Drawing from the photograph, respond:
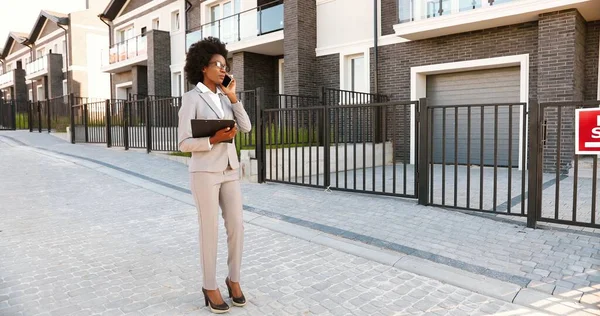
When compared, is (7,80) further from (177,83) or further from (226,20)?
(226,20)

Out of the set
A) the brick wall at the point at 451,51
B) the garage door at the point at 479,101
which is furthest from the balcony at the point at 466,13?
the garage door at the point at 479,101

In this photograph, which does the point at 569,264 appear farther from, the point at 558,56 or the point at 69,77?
the point at 69,77

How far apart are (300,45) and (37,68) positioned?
2784 centimetres

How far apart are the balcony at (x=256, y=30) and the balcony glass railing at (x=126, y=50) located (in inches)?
236

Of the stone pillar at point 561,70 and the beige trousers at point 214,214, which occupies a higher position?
the stone pillar at point 561,70

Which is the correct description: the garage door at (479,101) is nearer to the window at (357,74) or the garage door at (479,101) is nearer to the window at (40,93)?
the window at (357,74)

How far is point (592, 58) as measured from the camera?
33.6 feet

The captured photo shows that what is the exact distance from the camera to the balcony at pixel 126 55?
846 inches

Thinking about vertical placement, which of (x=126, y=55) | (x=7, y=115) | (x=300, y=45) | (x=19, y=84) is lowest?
(x=7, y=115)

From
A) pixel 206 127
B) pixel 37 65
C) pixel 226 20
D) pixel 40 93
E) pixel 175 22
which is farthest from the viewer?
pixel 40 93

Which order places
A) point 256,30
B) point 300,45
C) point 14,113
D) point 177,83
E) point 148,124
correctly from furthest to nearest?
1. point 14,113
2. point 177,83
3. point 256,30
4. point 300,45
5. point 148,124

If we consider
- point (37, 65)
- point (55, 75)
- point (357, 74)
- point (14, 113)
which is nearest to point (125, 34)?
point (14, 113)

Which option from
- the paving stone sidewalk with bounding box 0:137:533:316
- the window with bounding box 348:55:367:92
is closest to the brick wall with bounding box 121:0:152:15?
the window with bounding box 348:55:367:92

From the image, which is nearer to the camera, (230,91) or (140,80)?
(230,91)
